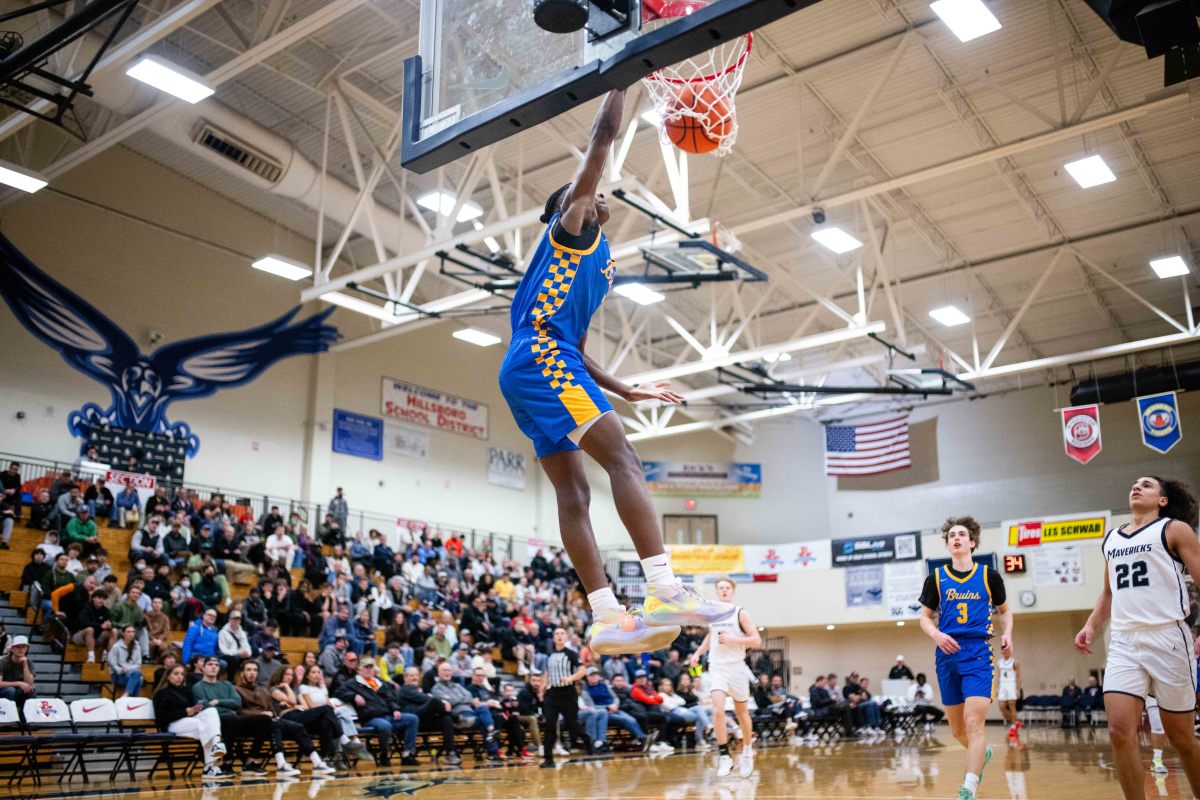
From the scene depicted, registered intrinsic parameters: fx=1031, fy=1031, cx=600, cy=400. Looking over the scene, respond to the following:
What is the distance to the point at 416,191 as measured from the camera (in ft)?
66.4

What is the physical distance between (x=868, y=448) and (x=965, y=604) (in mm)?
20544

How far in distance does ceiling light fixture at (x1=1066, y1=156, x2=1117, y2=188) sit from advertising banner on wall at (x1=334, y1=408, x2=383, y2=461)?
15.1m

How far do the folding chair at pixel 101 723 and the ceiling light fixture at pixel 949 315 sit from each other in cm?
1867

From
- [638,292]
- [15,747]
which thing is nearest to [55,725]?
[15,747]

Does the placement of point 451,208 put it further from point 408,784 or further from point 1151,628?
point 1151,628

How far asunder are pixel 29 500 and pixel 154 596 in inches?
165

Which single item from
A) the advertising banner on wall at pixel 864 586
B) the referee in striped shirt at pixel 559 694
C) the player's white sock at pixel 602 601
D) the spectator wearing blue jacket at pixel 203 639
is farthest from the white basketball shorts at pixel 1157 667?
the advertising banner on wall at pixel 864 586

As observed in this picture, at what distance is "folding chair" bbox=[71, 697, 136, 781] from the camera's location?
32.6 feet

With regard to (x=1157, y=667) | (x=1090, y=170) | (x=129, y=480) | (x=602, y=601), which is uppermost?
(x=1090, y=170)

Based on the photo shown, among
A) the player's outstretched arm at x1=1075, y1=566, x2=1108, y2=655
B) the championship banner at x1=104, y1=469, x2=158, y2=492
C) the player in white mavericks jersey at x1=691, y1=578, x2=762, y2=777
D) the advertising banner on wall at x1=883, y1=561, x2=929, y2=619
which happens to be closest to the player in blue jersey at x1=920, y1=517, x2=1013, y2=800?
the player's outstretched arm at x1=1075, y1=566, x2=1108, y2=655

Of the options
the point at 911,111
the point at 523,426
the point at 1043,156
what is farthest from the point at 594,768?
the point at 1043,156

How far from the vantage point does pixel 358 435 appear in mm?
23188

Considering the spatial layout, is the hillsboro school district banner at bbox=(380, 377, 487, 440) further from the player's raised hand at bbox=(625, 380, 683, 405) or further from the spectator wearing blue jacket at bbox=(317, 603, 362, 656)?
the player's raised hand at bbox=(625, 380, 683, 405)

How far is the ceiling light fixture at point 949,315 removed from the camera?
2359 cm
